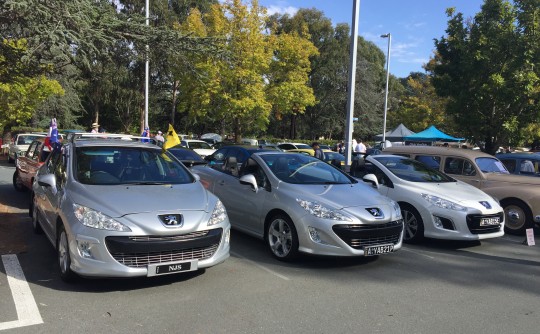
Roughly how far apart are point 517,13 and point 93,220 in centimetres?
1535

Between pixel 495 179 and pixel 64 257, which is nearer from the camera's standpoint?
pixel 64 257

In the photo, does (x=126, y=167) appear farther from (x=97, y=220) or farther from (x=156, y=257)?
(x=156, y=257)

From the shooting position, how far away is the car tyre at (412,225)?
7.40 metres

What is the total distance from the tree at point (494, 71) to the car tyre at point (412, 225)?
8.61 metres

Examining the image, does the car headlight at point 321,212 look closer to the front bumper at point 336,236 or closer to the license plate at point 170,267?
the front bumper at point 336,236

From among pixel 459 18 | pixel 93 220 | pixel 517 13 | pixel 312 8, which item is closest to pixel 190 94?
A: pixel 459 18

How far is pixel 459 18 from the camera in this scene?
52.3 feet

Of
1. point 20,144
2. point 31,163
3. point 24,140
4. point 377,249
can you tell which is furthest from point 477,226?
point 24,140

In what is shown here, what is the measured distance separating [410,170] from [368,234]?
320cm

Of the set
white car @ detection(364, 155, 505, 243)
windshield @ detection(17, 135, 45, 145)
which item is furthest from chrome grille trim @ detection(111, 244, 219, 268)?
windshield @ detection(17, 135, 45, 145)

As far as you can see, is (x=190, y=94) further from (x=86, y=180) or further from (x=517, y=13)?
(x=86, y=180)

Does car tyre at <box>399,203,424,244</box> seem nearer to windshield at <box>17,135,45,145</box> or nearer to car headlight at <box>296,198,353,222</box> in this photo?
car headlight at <box>296,198,353,222</box>

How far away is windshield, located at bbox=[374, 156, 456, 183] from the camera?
8190mm

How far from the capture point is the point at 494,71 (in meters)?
14.9
